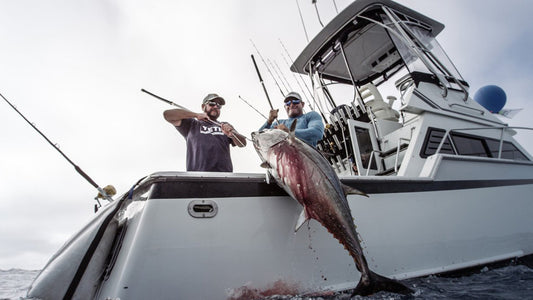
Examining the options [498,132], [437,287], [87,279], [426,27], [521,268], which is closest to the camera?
[87,279]

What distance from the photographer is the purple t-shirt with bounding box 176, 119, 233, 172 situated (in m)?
2.72

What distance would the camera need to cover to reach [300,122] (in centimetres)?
302

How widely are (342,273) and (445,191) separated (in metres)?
1.83

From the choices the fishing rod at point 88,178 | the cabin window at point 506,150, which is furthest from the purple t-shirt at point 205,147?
the cabin window at point 506,150

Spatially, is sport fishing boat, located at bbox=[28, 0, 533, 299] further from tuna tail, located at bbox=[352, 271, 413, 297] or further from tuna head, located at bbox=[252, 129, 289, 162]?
tuna tail, located at bbox=[352, 271, 413, 297]

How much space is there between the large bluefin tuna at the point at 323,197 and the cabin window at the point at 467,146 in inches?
91.3

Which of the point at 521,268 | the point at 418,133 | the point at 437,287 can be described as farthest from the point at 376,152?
the point at 437,287

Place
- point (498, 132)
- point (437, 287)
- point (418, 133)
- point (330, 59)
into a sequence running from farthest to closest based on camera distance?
point (330, 59), point (498, 132), point (418, 133), point (437, 287)

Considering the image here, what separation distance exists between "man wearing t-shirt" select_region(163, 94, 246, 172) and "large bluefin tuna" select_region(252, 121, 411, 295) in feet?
3.27

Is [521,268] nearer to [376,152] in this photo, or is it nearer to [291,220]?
[376,152]

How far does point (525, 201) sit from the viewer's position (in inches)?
144

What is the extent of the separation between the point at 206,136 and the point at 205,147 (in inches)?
6.0

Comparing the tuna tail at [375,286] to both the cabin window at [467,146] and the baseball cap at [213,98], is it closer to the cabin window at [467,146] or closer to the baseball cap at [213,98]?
the cabin window at [467,146]

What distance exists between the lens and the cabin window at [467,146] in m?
3.56
